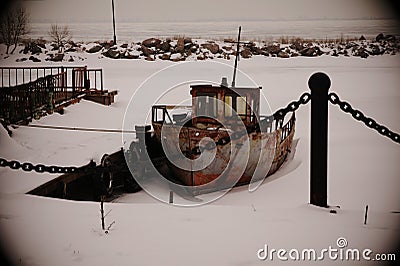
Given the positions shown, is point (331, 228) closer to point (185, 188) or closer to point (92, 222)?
point (92, 222)

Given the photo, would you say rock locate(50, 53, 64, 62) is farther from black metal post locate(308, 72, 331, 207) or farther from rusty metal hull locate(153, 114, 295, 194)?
black metal post locate(308, 72, 331, 207)

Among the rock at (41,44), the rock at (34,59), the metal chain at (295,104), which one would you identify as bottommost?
the metal chain at (295,104)

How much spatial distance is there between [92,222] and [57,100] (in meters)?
4.24

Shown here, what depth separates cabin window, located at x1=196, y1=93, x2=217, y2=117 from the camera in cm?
384

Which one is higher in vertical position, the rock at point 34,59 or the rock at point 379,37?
the rock at point 379,37

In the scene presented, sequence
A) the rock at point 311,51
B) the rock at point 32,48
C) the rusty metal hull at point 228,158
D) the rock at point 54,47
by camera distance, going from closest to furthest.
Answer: the rusty metal hull at point 228,158 → the rock at point 32,48 → the rock at point 311,51 → the rock at point 54,47

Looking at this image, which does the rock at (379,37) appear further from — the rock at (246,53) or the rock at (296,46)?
the rock at (246,53)

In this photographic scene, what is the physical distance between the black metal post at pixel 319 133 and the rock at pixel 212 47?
2791 millimetres

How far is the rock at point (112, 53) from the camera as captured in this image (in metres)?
4.66

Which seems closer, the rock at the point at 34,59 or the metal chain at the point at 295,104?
the metal chain at the point at 295,104

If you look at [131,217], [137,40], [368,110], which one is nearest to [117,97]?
[137,40]

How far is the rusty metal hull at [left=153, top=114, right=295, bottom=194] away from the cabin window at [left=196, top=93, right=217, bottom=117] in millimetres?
257

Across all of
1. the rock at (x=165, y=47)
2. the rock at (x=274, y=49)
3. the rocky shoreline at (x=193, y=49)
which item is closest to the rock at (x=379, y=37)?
the rocky shoreline at (x=193, y=49)

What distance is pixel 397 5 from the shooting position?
1.89 meters
